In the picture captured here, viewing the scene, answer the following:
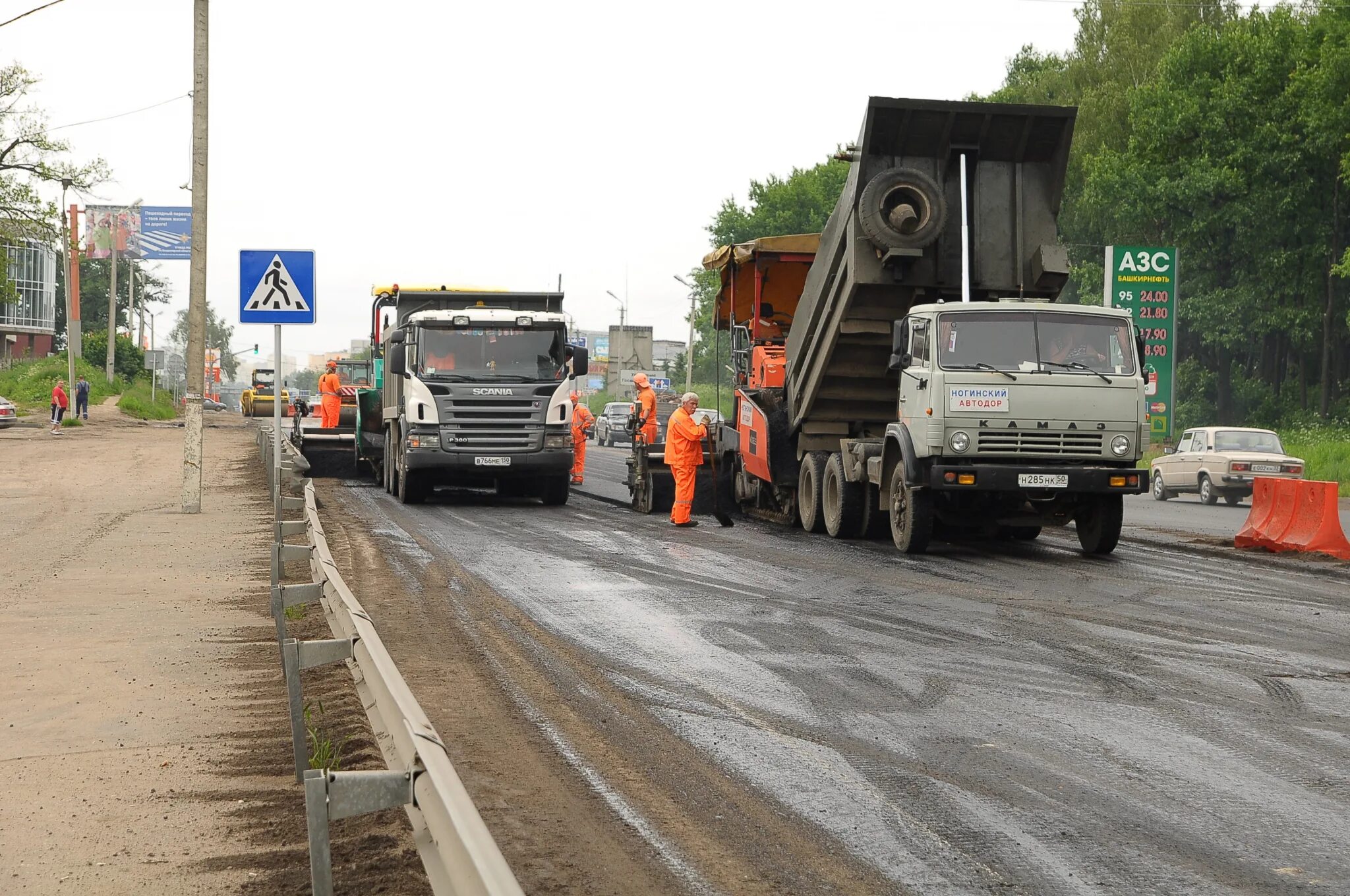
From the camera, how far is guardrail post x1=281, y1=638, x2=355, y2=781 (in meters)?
5.09

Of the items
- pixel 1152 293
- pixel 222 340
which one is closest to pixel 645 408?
pixel 1152 293

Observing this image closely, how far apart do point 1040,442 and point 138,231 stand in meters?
48.6

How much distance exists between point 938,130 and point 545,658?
904 cm

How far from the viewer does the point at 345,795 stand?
3.50m

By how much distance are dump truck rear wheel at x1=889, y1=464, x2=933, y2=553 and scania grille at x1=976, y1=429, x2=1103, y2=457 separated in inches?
36.1

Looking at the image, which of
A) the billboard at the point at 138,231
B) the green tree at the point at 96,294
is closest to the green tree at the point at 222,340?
the green tree at the point at 96,294

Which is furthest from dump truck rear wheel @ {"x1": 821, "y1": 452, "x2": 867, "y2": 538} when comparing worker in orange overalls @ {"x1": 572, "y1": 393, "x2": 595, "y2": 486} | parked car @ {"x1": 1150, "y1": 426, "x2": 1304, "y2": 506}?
parked car @ {"x1": 1150, "y1": 426, "x2": 1304, "y2": 506}

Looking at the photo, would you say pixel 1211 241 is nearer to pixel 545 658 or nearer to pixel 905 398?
pixel 905 398

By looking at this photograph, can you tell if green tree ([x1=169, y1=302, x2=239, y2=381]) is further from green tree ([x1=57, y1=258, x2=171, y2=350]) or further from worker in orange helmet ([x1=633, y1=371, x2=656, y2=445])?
worker in orange helmet ([x1=633, y1=371, x2=656, y2=445])

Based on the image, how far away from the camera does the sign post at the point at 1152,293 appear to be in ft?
111

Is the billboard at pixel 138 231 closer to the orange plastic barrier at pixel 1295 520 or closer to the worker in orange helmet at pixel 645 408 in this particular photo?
the worker in orange helmet at pixel 645 408

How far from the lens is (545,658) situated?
28.7 ft

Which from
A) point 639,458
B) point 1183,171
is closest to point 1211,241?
point 1183,171

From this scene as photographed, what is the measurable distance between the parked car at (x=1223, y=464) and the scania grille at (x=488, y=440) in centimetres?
1267
